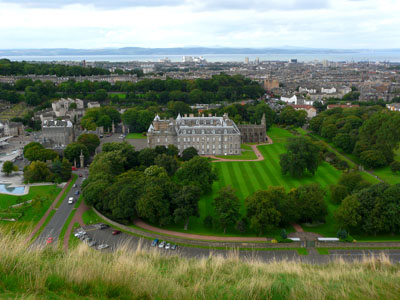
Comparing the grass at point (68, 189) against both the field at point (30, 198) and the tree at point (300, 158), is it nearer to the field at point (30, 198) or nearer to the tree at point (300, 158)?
the field at point (30, 198)

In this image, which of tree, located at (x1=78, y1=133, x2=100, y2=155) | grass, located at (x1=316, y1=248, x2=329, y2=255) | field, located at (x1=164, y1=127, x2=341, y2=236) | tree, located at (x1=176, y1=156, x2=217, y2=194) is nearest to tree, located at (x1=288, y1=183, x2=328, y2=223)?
field, located at (x1=164, y1=127, x2=341, y2=236)

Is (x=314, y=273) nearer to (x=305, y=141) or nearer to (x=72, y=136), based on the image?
(x=305, y=141)

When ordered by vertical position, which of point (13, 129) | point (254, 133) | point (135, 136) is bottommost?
point (135, 136)

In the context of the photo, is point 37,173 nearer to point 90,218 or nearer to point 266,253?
point 90,218

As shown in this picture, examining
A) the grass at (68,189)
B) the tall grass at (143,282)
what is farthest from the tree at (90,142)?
the tall grass at (143,282)

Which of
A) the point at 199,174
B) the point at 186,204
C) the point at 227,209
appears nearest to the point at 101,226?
the point at 186,204

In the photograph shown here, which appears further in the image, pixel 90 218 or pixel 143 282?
pixel 90 218

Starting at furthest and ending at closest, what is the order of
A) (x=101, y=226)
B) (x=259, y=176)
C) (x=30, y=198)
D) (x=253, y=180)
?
(x=259, y=176)
(x=253, y=180)
(x=30, y=198)
(x=101, y=226)
